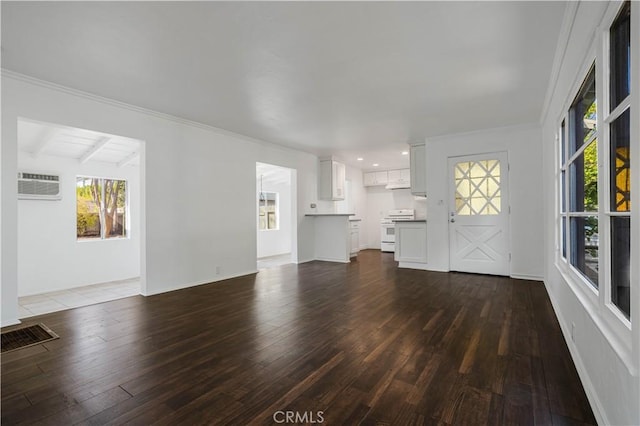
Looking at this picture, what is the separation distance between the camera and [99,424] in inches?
61.5

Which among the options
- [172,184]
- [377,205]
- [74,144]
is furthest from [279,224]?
[74,144]

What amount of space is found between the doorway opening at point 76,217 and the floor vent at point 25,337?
79 centimetres

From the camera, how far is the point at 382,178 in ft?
30.4

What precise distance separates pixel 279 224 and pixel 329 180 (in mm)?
2412

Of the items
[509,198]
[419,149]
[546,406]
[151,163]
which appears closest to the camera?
[546,406]

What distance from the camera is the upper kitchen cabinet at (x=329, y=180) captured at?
24.2 feet

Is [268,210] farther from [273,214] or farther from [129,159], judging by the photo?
[129,159]

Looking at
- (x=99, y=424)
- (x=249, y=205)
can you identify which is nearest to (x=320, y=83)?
(x=249, y=205)

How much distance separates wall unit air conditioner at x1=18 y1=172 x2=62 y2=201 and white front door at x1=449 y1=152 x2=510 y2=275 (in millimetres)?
6593

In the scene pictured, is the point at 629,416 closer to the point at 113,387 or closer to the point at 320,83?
the point at 113,387

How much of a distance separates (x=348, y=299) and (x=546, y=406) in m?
2.33

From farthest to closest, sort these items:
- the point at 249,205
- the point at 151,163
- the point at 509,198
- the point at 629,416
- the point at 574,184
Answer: the point at 249,205
the point at 509,198
the point at 151,163
the point at 574,184
the point at 629,416

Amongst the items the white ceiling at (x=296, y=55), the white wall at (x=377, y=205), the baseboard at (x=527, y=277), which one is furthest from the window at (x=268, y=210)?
A: the baseboard at (x=527, y=277)

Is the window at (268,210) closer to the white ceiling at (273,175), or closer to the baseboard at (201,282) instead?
the white ceiling at (273,175)
